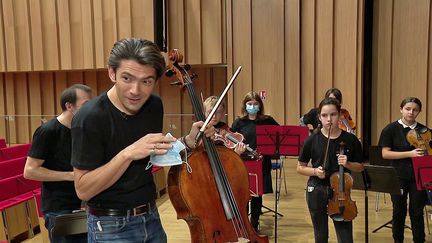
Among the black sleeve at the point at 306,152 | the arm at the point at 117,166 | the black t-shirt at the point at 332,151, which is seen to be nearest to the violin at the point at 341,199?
the black t-shirt at the point at 332,151

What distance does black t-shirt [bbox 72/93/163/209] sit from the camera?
1.50 meters

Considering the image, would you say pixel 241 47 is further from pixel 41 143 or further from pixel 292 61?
pixel 41 143

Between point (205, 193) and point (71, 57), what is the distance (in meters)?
7.95

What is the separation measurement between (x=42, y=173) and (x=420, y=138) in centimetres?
353

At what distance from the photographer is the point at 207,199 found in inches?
106

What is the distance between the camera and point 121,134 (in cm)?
156

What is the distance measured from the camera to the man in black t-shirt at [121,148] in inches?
57.5

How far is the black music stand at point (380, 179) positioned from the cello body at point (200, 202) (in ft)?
4.39

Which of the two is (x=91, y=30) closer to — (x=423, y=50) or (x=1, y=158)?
(x=1, y=158)

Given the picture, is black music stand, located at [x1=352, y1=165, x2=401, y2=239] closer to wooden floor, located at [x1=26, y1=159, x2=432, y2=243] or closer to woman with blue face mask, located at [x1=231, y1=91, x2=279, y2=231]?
wooden floor, located at [x1=26, y1=159, x2=432, y2=243]

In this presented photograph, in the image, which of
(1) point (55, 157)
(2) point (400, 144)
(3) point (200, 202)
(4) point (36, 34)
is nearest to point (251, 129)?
(2) point (400, 144)

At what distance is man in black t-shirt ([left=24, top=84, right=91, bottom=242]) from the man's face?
1.15 m

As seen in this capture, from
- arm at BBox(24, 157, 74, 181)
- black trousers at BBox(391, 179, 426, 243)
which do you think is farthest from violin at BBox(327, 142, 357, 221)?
arm at BBox(24, 157, 74, 181)

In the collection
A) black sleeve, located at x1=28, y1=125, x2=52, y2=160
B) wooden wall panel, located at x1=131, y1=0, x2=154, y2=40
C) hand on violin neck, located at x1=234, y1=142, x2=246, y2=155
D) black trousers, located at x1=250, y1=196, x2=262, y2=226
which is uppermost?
wooden wall panel, located at x1=131, y1=0, x2=154, y2=40
